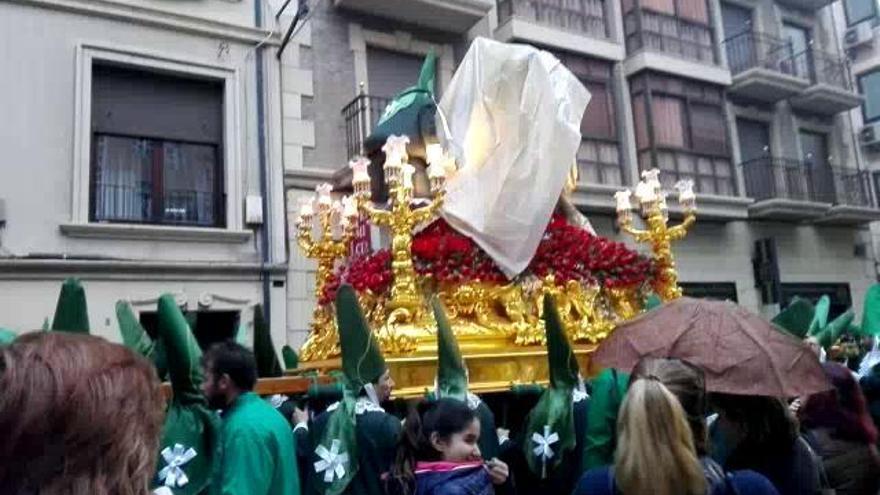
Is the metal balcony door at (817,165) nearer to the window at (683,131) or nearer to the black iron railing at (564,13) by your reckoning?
the window at (683,131)

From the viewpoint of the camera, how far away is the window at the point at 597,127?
13281mm

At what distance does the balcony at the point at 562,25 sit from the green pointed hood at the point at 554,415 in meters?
9.29

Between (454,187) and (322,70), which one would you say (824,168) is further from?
(454,187)

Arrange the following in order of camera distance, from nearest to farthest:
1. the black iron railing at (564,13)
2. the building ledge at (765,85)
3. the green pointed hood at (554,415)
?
the green pointed hood at (554,415)
the black iron railing at (564,13)
the building ledge at (765,85)

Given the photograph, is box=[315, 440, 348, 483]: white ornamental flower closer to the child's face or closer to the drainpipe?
the child's face

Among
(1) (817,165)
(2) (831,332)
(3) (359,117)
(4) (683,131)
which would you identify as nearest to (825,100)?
(1) (817,165)

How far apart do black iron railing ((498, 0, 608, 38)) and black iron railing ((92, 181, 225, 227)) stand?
5.84 m

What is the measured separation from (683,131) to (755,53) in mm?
3017

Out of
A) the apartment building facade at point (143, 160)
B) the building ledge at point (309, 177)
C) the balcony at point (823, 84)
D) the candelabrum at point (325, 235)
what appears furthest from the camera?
the balcony at point (823, 84)

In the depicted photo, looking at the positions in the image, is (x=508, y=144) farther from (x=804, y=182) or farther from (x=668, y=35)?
(x=804, y=182)

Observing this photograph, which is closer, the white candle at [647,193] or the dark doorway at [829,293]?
the white candle at [647,193]

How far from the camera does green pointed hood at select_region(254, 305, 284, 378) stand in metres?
5.14

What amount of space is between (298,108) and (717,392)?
8.63 m

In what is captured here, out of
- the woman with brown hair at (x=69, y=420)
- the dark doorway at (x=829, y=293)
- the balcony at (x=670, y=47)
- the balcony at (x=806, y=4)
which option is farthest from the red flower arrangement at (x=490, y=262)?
the balcony at (x=806, y=4)
